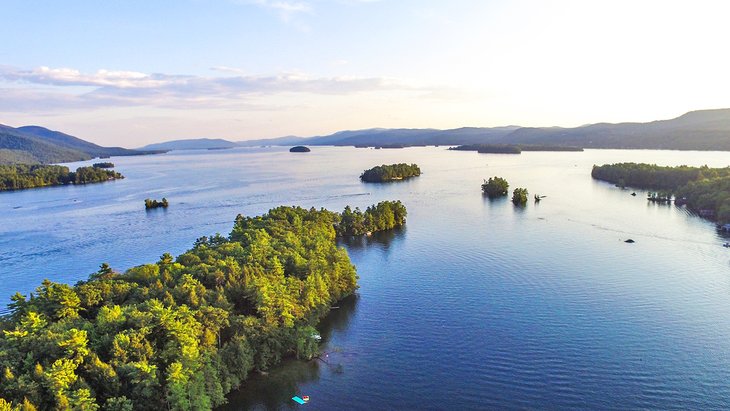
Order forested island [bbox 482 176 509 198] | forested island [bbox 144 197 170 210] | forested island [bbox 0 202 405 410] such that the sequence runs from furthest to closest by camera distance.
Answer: forested island [bbox 482 176 509 198]
forested island [bbox 144 197 170 210]
forested island [bbox 0 202 405 410]

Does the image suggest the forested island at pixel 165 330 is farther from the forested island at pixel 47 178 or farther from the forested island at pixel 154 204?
the forested island at pixel 47 178

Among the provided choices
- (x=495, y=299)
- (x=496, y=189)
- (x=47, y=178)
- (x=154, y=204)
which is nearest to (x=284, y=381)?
(x=495, y=299)

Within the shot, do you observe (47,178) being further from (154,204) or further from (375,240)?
(375,240)

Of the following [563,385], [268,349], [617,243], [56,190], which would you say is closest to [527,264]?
[617,243]

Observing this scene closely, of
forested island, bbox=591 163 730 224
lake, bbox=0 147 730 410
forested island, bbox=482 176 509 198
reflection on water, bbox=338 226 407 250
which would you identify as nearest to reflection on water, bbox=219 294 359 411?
lake, bbox=0 147 730 410

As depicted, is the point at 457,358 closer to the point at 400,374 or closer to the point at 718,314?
the point at 400,374

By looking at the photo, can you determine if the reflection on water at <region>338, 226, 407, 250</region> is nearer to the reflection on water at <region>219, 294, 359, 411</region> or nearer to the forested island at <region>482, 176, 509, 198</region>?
the reflection on water at <region>219, 294, 359, 411</region>
